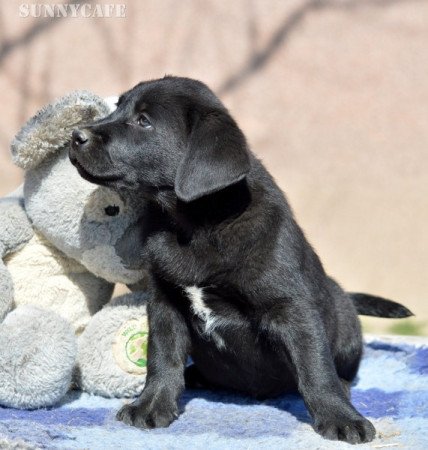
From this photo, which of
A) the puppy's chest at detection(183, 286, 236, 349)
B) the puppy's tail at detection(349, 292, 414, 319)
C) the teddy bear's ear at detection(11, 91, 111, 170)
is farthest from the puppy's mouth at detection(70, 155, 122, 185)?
the puppy's tail at detection(349, 292, 414, 319)

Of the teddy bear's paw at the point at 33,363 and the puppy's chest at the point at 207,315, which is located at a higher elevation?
the puppy's chest at the point at 207,315

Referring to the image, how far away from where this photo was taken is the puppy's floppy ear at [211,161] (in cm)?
268

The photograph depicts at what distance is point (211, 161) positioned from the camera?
270cm

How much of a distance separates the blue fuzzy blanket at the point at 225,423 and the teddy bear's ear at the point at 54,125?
878 mm

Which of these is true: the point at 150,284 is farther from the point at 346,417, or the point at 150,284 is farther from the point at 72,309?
the point at 346,417

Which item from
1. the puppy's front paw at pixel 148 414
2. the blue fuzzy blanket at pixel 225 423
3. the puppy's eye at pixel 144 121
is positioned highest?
the puppy's eye at pixel 144 121

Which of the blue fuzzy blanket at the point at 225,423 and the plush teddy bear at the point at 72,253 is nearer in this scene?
the blue fuzzy blanket at the point at 225,423

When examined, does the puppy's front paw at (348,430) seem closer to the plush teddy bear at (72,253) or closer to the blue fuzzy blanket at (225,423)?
the blue fuzzy blanket at (225,423)

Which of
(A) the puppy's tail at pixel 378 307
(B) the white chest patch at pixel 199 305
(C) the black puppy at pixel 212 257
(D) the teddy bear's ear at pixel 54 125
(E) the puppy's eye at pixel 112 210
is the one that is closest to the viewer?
(C) the black puppy at pixel 212 257

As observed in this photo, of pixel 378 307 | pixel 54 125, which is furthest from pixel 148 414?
pixel 378 307

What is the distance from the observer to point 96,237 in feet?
10.5

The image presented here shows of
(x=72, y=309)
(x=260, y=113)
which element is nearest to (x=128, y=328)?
(x=72, y=309)

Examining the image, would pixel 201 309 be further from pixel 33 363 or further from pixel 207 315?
pixel 33 363

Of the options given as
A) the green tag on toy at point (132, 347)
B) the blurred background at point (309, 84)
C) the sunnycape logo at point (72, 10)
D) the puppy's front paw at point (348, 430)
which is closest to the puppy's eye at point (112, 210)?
the green tag on toy at point (132, 347)
